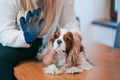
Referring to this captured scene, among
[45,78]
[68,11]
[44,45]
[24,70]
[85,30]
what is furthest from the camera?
[85,30]

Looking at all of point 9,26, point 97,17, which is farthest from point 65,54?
point 97,17

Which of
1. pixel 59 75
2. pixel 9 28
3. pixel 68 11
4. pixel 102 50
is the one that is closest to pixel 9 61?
pixel 9 28

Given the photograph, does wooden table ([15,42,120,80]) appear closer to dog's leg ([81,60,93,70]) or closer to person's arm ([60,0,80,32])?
dog's leg ([81,60,93,70])

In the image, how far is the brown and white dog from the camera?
1.07 metres

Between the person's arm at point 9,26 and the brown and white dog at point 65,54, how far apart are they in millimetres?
173

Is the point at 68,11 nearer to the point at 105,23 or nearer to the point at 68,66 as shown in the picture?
the point at 68,66

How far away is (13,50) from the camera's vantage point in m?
1.23

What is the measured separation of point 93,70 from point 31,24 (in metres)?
0.38

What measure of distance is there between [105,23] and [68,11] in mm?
1535

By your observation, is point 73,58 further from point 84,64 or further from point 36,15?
point 36,15

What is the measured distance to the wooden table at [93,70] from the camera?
103cm

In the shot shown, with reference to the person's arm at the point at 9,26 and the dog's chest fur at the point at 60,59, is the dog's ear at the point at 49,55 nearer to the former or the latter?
the dog's chest fur at the point at 60,59

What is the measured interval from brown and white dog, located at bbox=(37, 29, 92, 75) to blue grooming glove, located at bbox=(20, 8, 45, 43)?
103 mm

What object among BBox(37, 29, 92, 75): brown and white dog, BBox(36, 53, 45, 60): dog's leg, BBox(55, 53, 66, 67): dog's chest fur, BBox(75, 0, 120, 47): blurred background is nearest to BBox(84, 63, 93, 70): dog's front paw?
BBox(37, 29, 92, 75): brown and white dog
